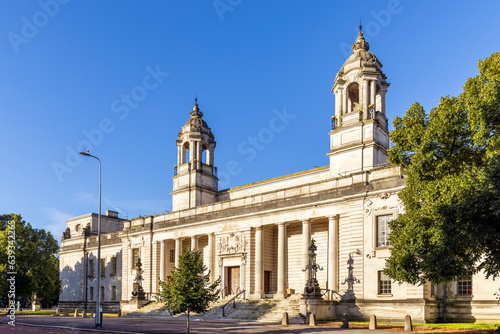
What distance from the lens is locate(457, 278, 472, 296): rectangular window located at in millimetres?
31944

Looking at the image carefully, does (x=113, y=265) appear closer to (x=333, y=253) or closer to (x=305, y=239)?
(x=305, y=239)

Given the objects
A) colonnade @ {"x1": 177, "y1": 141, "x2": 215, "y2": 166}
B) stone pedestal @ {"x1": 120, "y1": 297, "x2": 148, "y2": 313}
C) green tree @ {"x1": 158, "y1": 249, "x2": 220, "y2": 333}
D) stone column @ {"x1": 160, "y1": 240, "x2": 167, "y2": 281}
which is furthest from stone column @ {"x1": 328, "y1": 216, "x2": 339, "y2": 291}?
colonnade @ {"x1": 177, "y1": 141, "x2": 215, "y2": 166}

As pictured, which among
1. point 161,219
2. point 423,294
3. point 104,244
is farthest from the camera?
point 104,244

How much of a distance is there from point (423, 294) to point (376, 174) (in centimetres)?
958

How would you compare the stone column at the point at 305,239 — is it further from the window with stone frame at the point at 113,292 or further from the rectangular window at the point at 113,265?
the window with stone frame at the point at 113,292

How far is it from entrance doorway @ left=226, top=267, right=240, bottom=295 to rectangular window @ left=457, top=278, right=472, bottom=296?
20.8m

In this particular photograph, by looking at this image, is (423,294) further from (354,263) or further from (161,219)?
(161,219)

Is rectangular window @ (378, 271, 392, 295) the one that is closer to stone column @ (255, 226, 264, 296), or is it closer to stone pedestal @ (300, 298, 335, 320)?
stone pedestal @ (300, 298, 335, 320)

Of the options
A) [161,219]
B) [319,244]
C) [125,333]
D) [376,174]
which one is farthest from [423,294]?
[161,219]

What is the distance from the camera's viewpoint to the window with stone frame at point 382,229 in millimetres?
34844

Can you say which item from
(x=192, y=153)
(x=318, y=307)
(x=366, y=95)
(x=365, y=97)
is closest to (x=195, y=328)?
(x=318, y=307)

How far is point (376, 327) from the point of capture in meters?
28.4

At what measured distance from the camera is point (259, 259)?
43344 mm

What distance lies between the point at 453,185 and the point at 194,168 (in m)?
39.0
